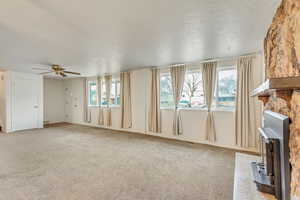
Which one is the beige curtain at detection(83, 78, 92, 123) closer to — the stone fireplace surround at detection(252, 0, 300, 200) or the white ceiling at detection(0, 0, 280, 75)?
the white ceiling at detection(0, 0, 280, 75)

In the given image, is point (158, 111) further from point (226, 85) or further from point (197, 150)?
point (226, 85)

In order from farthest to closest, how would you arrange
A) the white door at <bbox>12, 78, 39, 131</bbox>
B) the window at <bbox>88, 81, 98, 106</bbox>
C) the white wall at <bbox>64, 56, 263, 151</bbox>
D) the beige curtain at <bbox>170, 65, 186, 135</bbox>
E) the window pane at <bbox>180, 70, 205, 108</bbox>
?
the window at <bbox>88, 81, 98, 106</bbox> < the white door at <bbox>12, 78, 39, 131</bbox> < the beige curtain at <bbox>170, 65, 186, 135</bbox> < the window pane at <bbox>180, 70, 205, 108</bbox> < the white wall at <bbox>64, 56, 263, 151</bbox>

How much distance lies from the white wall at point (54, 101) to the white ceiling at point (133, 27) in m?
4.61

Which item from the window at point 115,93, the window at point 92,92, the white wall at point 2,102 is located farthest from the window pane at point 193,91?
the white wall at point 2,102

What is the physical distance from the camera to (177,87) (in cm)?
480

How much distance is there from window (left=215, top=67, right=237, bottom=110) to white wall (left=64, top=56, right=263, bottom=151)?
240mm

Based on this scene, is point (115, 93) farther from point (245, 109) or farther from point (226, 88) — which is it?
point (245, 109)

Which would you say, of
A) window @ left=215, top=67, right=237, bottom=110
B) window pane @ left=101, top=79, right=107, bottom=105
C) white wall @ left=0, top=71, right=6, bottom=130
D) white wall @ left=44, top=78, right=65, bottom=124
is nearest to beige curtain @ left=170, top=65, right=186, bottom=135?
window @ left=215, top=67, right=237, bottom=110

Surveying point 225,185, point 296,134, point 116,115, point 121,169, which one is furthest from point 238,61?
point 116,115

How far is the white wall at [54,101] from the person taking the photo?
7.85 m

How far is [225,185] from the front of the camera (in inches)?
89.7

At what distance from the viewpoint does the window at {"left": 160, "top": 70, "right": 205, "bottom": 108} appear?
4.62 m

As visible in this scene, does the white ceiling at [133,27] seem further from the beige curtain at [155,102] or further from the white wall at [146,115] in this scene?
the white wall at [146,115]

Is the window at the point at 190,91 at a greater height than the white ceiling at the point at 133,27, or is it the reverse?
the white ceiling at the point at 133,27
